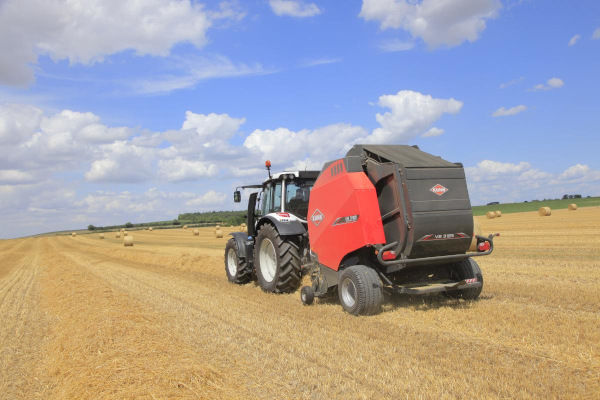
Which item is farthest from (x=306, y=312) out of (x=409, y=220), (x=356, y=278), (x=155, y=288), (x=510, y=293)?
(x=155, y=288)

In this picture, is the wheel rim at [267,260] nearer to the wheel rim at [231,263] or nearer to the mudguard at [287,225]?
the mudguard at [287,225]

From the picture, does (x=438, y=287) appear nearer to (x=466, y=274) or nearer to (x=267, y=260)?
(x=466, y=274)

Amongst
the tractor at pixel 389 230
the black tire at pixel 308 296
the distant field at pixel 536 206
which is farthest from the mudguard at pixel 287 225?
the distant field at pixel 536 206

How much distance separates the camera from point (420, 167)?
6.18 metres

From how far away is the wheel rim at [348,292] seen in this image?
6426mm

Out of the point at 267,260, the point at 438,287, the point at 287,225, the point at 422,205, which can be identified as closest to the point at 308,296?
the point at 287,225

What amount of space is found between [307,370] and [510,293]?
452cm

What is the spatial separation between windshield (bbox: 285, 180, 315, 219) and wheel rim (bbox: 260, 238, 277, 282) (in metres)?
0.82

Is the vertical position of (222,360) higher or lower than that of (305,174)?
lower

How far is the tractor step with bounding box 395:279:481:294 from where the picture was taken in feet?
20.1

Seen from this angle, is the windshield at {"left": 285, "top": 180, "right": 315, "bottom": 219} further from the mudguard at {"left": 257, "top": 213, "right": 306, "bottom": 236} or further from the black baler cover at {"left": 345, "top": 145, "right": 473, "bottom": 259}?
the black baler cover at {"left": 345, "top": 145, "right": 473, "bottom": 259}

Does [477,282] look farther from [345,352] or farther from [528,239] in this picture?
[528,239]

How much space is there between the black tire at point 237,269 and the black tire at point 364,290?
155 inches

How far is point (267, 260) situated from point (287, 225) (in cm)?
130
